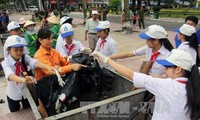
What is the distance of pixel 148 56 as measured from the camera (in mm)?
3188

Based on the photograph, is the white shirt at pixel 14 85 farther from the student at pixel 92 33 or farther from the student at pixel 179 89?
the student at pixel 92 33

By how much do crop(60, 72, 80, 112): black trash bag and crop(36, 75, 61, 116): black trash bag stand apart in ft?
0.48

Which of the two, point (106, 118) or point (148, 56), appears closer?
point (106, 118)

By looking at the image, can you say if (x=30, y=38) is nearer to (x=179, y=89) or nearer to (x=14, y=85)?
(x=14, y=85)

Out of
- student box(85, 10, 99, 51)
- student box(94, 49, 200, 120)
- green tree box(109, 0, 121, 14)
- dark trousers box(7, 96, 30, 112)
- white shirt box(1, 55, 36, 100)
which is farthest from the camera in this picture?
green tree box(109, 0, 121, 14)

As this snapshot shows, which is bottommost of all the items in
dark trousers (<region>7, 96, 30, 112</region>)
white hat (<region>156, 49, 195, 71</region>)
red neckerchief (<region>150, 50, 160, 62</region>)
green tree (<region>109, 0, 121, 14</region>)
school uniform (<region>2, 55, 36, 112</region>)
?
dark trousers (<region>7, 96, 30, 112</region>)

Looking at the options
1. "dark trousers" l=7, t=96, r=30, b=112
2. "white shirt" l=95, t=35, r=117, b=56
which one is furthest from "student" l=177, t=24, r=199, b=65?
"dark trousers" l=7, t=96, r=30, b=112

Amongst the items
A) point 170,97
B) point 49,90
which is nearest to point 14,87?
point 49,90

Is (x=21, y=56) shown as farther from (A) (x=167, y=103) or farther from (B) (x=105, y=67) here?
(A) (x=167, y=103)

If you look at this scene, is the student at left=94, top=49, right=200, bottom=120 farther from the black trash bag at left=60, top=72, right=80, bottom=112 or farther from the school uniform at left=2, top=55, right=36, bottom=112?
the school uniform at left=2, top=55, right=36, bottom=112

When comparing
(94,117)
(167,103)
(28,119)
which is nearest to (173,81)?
(167,103)

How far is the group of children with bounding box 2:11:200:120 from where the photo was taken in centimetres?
176

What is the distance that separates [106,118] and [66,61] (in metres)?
1.26

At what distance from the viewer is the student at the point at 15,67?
2.80 metres
